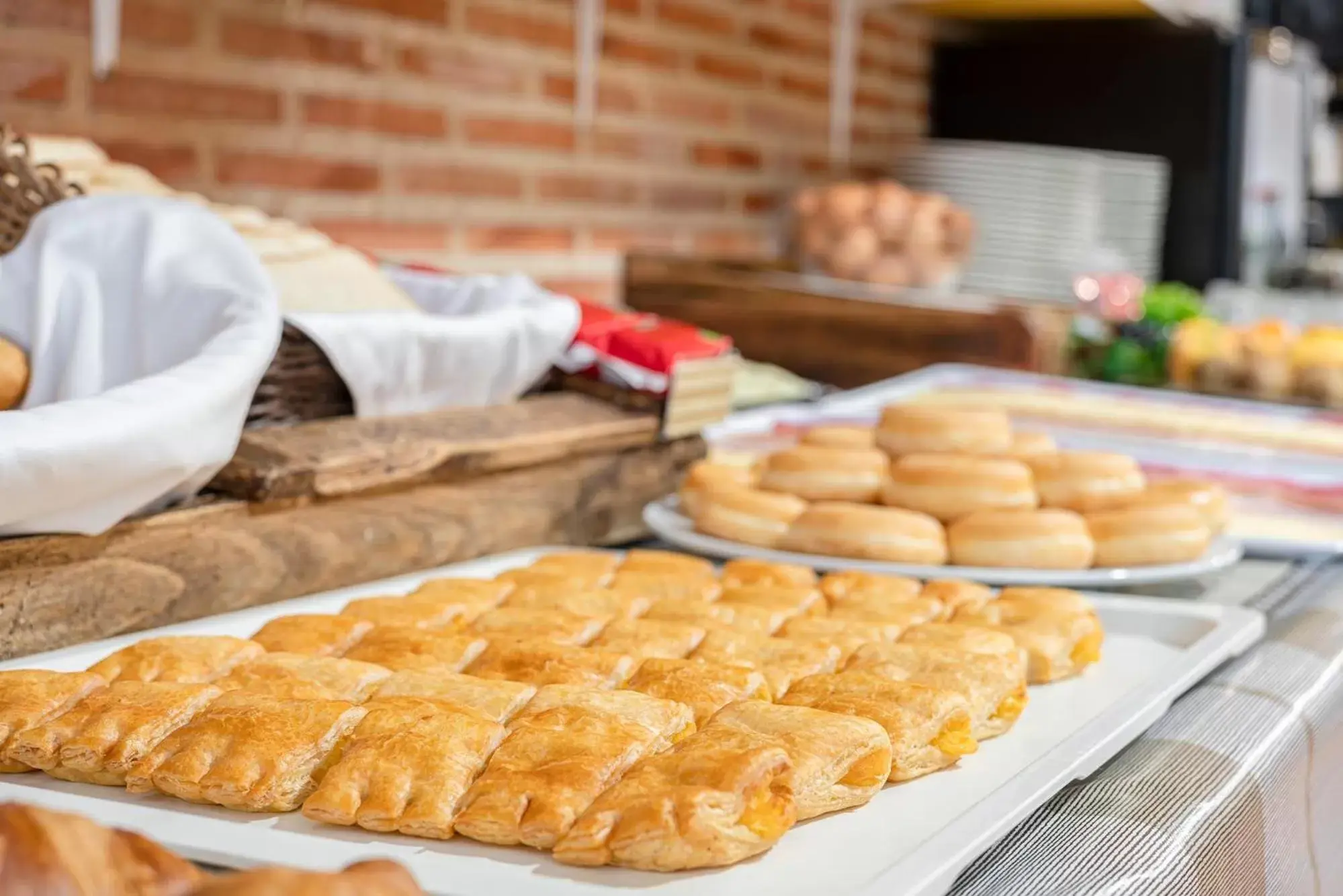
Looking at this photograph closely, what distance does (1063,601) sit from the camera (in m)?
1.00

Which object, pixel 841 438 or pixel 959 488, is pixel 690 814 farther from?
pixel 841 438

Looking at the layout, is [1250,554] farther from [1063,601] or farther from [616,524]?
[616,524]

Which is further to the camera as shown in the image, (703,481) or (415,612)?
(703,481)

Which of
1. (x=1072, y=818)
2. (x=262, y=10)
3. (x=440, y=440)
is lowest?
(x=1072, y=818)

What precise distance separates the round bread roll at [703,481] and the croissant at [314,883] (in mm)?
836

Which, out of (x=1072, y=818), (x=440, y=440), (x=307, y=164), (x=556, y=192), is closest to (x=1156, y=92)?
(x=556, y=192)

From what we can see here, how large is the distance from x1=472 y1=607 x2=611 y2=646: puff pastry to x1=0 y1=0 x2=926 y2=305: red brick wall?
1248mm

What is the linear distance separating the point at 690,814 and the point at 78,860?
23 cm

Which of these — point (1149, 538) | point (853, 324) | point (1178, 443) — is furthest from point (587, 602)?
point (853, 324)

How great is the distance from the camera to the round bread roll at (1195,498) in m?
1.28

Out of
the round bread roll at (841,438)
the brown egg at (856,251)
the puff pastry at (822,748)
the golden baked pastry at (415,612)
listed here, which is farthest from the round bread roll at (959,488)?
the brown egg at (856,251)

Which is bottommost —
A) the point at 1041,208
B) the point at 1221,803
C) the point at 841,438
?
the point at 1221,803

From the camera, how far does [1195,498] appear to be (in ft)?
4.23

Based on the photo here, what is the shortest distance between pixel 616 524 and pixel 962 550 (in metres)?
0.33
